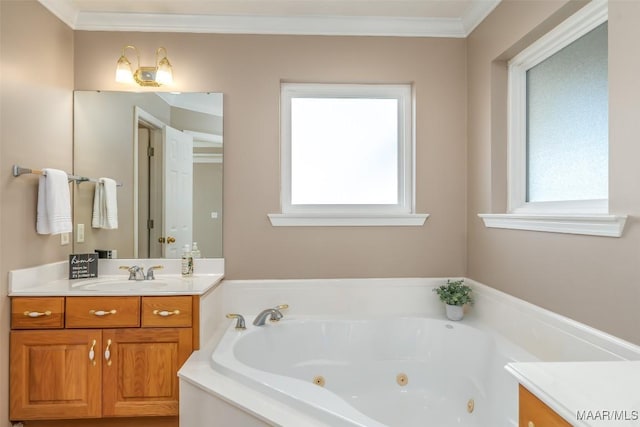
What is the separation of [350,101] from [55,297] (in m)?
2.04

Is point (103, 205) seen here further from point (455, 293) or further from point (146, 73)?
point (455, 293)

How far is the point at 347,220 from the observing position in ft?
7.90

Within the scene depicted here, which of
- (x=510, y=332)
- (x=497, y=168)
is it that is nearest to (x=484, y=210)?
(x=497, y=168)

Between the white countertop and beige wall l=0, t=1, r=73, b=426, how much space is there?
7.39 feet

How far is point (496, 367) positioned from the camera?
1.82 m

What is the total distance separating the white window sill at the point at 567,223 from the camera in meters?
1.30

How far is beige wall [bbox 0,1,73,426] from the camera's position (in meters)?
1.80

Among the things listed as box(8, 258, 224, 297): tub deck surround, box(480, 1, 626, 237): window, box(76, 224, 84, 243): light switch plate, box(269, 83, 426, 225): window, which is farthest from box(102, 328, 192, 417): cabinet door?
box(480, 1, 626, 237): window

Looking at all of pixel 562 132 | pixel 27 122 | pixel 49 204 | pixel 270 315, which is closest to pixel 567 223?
pixel 562 132

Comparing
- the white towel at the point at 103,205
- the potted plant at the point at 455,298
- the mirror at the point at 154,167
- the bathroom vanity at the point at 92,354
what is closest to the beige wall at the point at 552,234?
the potted plant at the point at 455,298

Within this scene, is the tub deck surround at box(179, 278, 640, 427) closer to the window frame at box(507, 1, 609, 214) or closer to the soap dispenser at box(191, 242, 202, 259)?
the soap dispenser at box(191, 242, 202, 259)

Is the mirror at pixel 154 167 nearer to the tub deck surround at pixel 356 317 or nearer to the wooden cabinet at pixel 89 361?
the tub deck surround at pixel 356 317

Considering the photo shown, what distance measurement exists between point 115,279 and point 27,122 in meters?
0.99

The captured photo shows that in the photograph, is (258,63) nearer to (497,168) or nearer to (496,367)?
(497,168)
